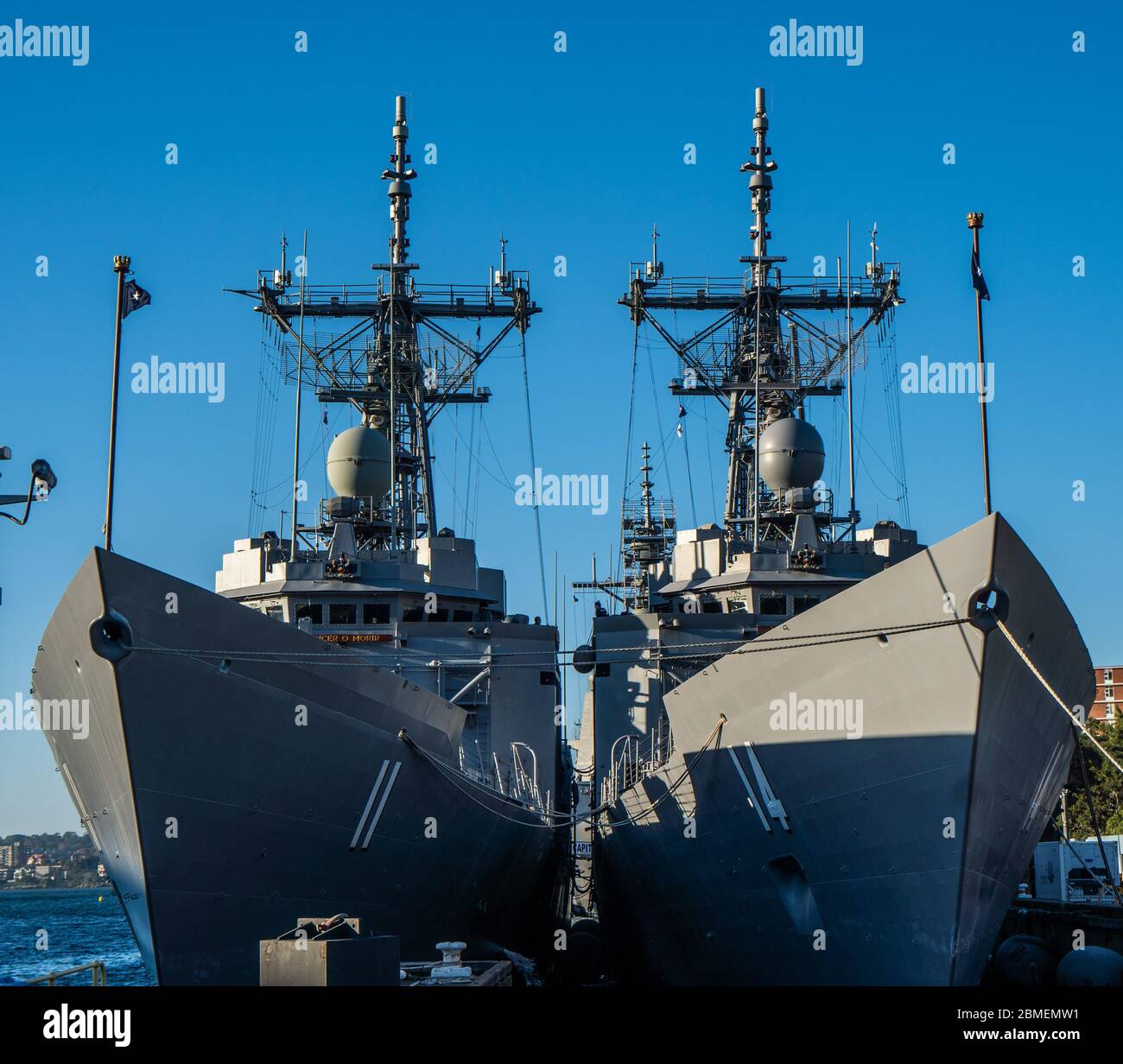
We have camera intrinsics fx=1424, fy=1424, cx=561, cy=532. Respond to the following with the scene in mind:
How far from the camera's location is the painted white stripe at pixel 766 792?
1527cm

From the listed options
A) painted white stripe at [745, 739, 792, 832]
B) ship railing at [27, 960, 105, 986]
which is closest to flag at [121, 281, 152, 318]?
ship railing at [27, 960, 105, 986]

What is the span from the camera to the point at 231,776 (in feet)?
46.1

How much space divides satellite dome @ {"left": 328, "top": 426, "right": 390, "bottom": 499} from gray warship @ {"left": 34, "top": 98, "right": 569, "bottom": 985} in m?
0.03

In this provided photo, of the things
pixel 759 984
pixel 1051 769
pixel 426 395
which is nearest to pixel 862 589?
pixel 1051 769

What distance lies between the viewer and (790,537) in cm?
2414

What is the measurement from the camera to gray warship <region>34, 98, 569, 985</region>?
13.5 metres

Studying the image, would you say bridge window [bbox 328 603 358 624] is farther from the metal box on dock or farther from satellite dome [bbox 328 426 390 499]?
the metal box on dock

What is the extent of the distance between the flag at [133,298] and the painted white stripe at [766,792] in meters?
7.97

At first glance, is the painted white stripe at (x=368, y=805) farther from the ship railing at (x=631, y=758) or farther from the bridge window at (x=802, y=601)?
the bridge window at (x=802, y=601)

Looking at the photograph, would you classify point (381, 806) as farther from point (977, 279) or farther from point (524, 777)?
point (977, 279)

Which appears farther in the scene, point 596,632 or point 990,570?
point 596,632

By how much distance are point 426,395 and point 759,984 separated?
1436 cm
